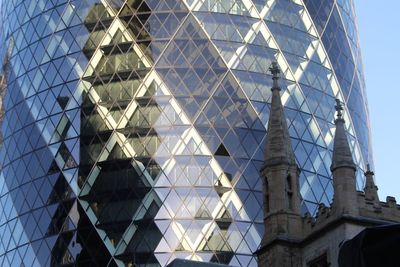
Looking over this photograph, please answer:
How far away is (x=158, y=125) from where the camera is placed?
134 ft

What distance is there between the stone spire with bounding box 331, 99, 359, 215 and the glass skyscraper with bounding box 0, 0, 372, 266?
38.2ft

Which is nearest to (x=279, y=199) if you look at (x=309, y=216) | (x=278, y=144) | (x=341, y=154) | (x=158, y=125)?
(x=309, y=216)

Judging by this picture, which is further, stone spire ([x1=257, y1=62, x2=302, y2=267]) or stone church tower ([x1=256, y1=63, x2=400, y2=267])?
stone spire ([x1=257, y1=62, x2=302, y2=267])

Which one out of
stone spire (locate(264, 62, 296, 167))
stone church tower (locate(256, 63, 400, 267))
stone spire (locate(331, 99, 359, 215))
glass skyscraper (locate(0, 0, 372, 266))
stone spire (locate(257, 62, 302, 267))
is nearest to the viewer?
stone church tower (locate(256, 63, 400, 267))

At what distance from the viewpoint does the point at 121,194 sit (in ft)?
131

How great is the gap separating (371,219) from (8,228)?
827 inches

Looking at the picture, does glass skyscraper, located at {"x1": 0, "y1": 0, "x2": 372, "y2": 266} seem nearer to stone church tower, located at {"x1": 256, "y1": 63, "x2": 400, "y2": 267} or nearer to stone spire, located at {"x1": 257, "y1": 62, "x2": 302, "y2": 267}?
stone spire, located at {"x1": 257, "y1": 62, "x2": 302, "y2": 267}

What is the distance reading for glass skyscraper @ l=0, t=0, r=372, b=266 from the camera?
39.4m

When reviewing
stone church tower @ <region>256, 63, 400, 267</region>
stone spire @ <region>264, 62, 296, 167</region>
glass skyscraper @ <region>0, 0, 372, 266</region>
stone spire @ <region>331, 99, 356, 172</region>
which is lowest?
stone church tower @ <region>256, 63, 400, 267</region>

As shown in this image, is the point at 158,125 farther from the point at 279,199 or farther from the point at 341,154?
the point at 341,154

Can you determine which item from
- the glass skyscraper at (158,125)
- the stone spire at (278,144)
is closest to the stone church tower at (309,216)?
the stone spire at (278,144)

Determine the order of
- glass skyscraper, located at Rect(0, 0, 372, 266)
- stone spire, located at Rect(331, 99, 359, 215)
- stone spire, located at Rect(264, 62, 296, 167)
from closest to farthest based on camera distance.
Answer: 1. stone spire, located at Rect(331, 99, 359, 215)
2. stone spire, located at Rect(264, 62, 296, 167)
3. glass skyscraper, located at Rect(0, 0, 372, 266)

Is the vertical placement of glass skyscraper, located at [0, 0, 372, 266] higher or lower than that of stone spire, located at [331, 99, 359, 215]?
higher

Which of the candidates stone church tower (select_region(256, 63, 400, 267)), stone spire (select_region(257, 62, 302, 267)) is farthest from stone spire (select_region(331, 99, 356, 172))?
stone spire (select_region(257, 62, 302, 267))
